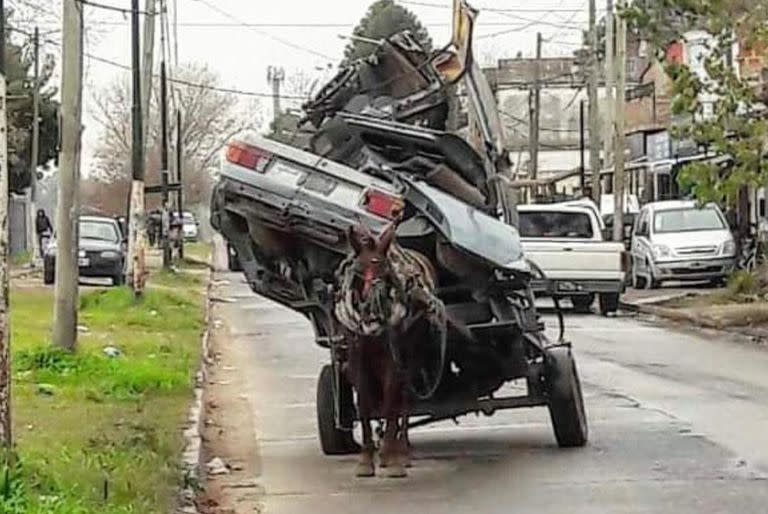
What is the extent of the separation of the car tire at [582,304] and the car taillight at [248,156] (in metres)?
21.1

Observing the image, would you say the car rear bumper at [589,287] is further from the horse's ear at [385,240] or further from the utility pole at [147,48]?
the horse's ear at [385,240]

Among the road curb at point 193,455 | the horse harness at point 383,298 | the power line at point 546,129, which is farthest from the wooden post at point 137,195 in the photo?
the power line at point 546,129

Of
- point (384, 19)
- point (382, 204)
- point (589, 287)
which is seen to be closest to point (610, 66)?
point (589, 287)

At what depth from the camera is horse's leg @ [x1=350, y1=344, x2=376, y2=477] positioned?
1194cm

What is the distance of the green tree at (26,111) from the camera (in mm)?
50531

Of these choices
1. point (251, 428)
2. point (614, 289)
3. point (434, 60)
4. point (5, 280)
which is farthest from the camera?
point (614, 289)

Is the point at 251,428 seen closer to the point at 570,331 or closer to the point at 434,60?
the point at 434,60

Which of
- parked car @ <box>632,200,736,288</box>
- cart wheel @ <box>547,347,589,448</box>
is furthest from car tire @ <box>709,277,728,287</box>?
cart wheel @ <box>547,347,589,448</box>

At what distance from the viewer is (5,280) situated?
1064cm

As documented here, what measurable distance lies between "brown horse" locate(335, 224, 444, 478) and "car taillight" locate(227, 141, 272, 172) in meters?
1.06

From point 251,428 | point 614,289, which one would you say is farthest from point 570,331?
point 251,428

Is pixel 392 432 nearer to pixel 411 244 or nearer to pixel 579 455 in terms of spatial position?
pixel 411 244

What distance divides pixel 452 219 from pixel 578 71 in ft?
260

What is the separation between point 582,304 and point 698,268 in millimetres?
5325
